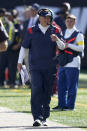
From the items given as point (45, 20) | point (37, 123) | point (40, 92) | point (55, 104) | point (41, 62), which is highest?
point (45, 20)

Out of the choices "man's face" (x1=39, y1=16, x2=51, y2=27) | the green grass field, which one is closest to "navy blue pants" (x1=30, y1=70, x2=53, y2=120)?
the green grass field

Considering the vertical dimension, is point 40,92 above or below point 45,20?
below

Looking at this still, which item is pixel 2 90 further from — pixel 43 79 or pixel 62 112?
pixel 43 79

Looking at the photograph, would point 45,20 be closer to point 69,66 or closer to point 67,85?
point 69,66

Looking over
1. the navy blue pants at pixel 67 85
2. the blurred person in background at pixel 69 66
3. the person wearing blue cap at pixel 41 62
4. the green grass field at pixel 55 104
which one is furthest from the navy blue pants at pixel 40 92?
the navy blue pants at pixel 67 85

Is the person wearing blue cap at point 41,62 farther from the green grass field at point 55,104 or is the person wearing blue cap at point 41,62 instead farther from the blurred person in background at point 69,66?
the blurred person in background at point 69,66

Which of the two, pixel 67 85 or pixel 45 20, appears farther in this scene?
pixel 67 85

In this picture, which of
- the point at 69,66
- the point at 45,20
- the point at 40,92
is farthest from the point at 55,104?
the point at 45,20

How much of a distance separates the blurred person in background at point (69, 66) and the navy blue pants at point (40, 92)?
7.83 ft

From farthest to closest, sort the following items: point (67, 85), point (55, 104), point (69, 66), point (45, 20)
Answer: point (55, 104) < point (67, 85) < point (69, 66) < point (45, 20)

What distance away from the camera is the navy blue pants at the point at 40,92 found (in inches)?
389

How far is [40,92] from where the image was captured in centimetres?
992

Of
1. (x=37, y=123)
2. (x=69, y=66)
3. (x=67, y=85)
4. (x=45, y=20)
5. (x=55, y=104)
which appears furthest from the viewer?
(x=55, y=104)

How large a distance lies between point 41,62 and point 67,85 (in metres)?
2.91
